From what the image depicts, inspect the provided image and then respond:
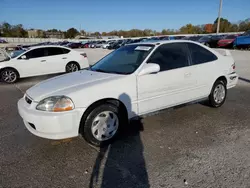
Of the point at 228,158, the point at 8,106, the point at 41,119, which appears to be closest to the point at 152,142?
the point at 228,158

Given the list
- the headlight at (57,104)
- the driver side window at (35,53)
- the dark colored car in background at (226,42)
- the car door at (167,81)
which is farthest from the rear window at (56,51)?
the dark colored car in background at (226,42)

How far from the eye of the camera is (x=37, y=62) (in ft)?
28.0

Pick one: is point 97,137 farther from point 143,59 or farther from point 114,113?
point 143,59

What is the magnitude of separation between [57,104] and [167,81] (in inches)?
74.2

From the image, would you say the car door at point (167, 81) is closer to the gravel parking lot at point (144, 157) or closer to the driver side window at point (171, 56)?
the driver side window at point (171, 56)

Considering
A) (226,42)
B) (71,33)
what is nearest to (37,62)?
(226,42)

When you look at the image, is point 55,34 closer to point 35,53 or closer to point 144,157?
point 35,53

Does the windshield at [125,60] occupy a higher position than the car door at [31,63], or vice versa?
the windshield at [125,60]

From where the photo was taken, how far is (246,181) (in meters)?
2.30

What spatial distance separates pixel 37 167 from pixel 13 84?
659 cm

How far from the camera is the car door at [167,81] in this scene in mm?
3406

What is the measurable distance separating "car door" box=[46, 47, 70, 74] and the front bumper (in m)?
6.31

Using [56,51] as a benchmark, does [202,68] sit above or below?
below

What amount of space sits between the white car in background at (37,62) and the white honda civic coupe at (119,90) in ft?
17.9
